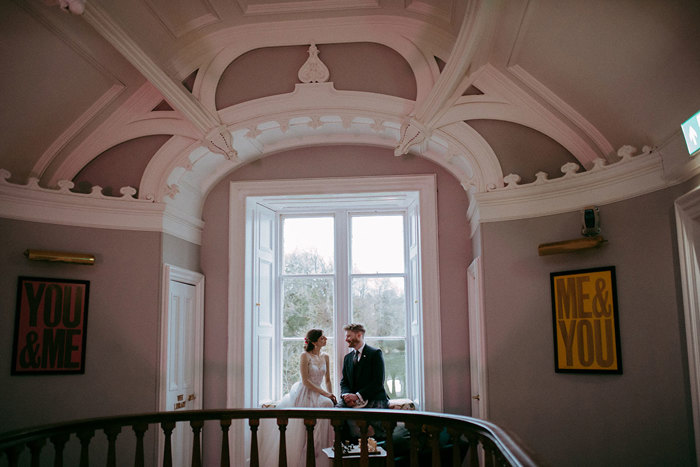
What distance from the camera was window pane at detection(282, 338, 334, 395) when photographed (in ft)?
24.7

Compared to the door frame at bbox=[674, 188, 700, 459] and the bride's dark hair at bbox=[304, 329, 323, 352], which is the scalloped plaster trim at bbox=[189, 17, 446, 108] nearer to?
the door frame at bbox=[674, 188, 700, 459]

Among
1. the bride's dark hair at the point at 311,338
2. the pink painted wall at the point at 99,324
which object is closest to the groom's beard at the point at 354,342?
the bride's dark hair at the point at 311,338

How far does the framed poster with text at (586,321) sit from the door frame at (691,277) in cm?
65

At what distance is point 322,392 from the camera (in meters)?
6.79

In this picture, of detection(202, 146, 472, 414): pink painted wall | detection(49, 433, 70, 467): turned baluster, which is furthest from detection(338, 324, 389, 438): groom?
detection(49, 433, 70, 467): turned baluster

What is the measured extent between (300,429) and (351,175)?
113 inches

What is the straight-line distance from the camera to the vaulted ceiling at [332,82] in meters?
4.03

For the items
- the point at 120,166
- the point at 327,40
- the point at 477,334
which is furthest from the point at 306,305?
the point at 327,40

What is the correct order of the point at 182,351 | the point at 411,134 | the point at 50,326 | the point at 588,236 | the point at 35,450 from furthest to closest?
the point at 182,351 < the point at 411,134 < the point at 50,326 < the point at 588,236 < the point at 35,450

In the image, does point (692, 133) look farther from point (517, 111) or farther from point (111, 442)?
point (111, 442)

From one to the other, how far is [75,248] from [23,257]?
459mm

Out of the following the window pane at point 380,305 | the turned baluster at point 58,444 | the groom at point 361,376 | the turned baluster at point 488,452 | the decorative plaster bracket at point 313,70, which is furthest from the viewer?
the window pane at point 380,305

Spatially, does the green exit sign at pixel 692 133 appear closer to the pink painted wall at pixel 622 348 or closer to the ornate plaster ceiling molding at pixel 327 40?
the pink painted wall at pixel 622 348

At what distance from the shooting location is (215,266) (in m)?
6.92
